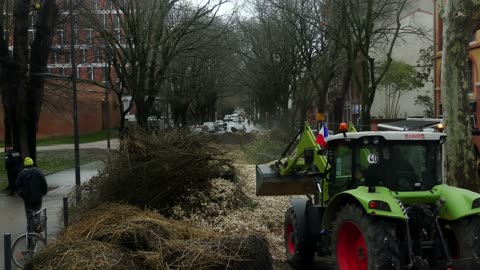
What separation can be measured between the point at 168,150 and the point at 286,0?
19417 millimetres

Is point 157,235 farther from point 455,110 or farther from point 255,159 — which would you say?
point 255,159

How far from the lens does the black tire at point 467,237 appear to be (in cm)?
641

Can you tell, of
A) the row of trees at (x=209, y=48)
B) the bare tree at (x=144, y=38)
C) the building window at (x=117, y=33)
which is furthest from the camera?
the building window at (x=117, y=33)

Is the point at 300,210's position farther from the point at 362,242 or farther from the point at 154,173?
the point at 154,173

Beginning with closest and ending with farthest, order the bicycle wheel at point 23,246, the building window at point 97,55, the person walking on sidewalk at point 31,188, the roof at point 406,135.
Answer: the roof at point 406,135
the bicycle wheel at point 23,246
the person walking on sidewalk at point 31,188
the building window at point 97,55

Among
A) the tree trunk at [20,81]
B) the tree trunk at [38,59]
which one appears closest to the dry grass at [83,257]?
the tree trunk at [38,59]

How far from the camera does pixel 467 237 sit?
6.48m

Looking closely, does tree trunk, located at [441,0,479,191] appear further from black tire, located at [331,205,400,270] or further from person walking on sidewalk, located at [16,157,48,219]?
person walking on sidewalk, located at [16,157,48,219]

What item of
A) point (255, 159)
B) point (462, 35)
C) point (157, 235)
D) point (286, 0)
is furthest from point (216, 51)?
point (157, 235)

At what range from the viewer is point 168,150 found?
11.8 m

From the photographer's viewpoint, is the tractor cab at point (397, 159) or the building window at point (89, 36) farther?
the building window at point (89, 36)

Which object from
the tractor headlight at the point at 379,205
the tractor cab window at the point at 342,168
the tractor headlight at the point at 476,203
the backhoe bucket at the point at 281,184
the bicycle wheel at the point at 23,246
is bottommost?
the bicycle wheel at the point at 23,246

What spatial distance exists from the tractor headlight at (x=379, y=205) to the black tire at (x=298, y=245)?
2.16 metres

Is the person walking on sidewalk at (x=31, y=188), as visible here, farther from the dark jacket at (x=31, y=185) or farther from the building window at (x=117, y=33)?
the building window at (x=117, y=33)
